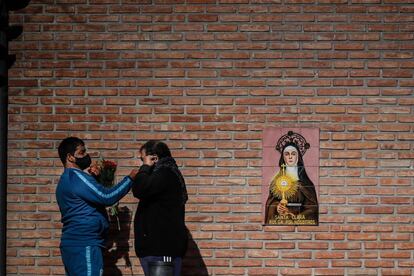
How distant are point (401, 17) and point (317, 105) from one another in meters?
1.11

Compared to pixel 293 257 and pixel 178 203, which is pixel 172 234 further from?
pixel 293 257

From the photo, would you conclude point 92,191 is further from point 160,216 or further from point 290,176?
point 290,176

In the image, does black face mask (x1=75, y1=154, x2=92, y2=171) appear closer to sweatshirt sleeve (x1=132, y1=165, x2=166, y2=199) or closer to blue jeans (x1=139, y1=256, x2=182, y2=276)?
sweatshirt sleeve (x1=132, y1=165, x2=166, y2=199)

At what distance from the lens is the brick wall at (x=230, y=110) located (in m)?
6.45

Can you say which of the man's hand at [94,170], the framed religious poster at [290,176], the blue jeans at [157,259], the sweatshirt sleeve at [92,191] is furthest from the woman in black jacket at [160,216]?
the framed religious poster at [290,176]

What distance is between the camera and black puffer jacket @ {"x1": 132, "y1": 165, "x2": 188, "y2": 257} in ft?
18.1

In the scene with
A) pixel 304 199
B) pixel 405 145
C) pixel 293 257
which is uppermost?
pixel 405 145

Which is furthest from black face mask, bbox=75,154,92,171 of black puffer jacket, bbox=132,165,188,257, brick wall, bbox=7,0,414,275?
brick wall, bbox=7,0,414,275

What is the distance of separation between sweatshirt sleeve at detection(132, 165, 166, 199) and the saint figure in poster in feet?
4.31

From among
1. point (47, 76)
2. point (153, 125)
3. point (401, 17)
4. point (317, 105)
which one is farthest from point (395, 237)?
point (47, 76)

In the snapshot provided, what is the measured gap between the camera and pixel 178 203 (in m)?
5.65

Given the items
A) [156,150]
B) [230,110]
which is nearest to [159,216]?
[156,150]

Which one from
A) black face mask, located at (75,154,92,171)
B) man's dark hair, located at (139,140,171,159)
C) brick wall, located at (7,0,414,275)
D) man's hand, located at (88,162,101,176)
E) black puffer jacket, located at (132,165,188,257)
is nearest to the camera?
black puffer jacket, located at (132,165,188,257)

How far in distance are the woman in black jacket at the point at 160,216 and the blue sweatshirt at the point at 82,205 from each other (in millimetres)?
243
